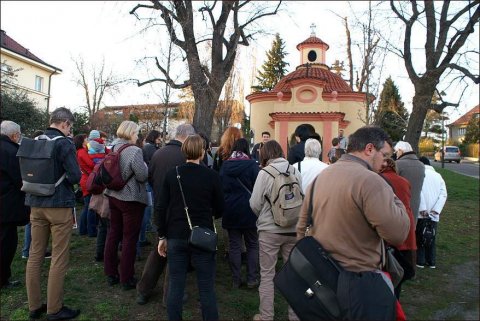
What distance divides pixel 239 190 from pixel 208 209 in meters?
1.36

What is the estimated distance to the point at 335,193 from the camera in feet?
8.27

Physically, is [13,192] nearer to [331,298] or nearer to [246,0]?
[331,298]

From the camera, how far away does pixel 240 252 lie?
5168mm

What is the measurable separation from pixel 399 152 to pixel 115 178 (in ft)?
12.9

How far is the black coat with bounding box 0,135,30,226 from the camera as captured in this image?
461 centimetres


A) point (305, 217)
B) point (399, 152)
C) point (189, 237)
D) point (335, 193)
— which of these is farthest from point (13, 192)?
point (399, 152)

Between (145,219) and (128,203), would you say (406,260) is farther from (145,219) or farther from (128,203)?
(145,219)

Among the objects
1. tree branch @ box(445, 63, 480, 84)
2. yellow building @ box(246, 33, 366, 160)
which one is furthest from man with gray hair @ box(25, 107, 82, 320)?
yellow building @ box(246, 33, 366, 160)

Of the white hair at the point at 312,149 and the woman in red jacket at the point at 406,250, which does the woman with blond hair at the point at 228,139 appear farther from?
the woman in red jacket at the point at 406,250

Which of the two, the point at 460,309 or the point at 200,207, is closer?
the point at 200,207

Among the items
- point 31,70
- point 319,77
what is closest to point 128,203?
point 319,77

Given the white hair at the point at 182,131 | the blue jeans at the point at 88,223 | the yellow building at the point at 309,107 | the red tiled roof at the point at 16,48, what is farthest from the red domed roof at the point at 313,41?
the white hair at the point at 182,131

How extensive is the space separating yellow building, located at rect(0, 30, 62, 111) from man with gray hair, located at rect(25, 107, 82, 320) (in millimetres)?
31491

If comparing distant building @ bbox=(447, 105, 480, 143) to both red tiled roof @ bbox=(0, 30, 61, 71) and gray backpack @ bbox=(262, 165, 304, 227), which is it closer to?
red tiled roof @ bbox=(0, 30, 61, 71)
